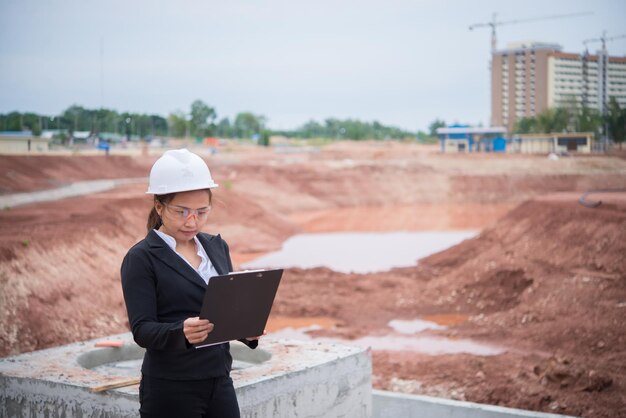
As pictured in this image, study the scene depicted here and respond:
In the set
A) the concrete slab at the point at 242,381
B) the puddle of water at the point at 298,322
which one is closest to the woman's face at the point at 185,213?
the concrete slab at the point at 242,381

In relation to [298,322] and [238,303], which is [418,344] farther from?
[238,303]

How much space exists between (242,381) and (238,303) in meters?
2.12

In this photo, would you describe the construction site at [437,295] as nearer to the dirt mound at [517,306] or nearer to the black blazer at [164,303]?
the dirt mound at [517,306]

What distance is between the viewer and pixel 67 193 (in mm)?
26781

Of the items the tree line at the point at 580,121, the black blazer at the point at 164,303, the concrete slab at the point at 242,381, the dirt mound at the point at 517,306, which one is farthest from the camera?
the tree line at the point at 580,121

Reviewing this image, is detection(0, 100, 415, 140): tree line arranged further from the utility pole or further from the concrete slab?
the utility pole

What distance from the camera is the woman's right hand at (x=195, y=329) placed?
9.50ft

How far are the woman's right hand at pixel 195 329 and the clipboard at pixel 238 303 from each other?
3 cm

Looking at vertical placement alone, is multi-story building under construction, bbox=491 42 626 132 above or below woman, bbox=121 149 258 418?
above

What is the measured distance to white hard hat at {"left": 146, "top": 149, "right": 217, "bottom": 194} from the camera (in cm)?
316

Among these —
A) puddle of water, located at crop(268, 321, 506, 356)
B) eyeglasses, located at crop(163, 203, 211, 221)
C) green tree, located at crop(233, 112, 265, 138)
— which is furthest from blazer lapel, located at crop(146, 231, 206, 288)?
green tree, located at crop(233, 112, 265, 138)

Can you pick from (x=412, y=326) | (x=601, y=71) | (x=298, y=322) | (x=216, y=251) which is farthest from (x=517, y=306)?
(x=216, y=251)

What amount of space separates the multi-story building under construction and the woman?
709 inches

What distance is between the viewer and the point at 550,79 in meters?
22.1
